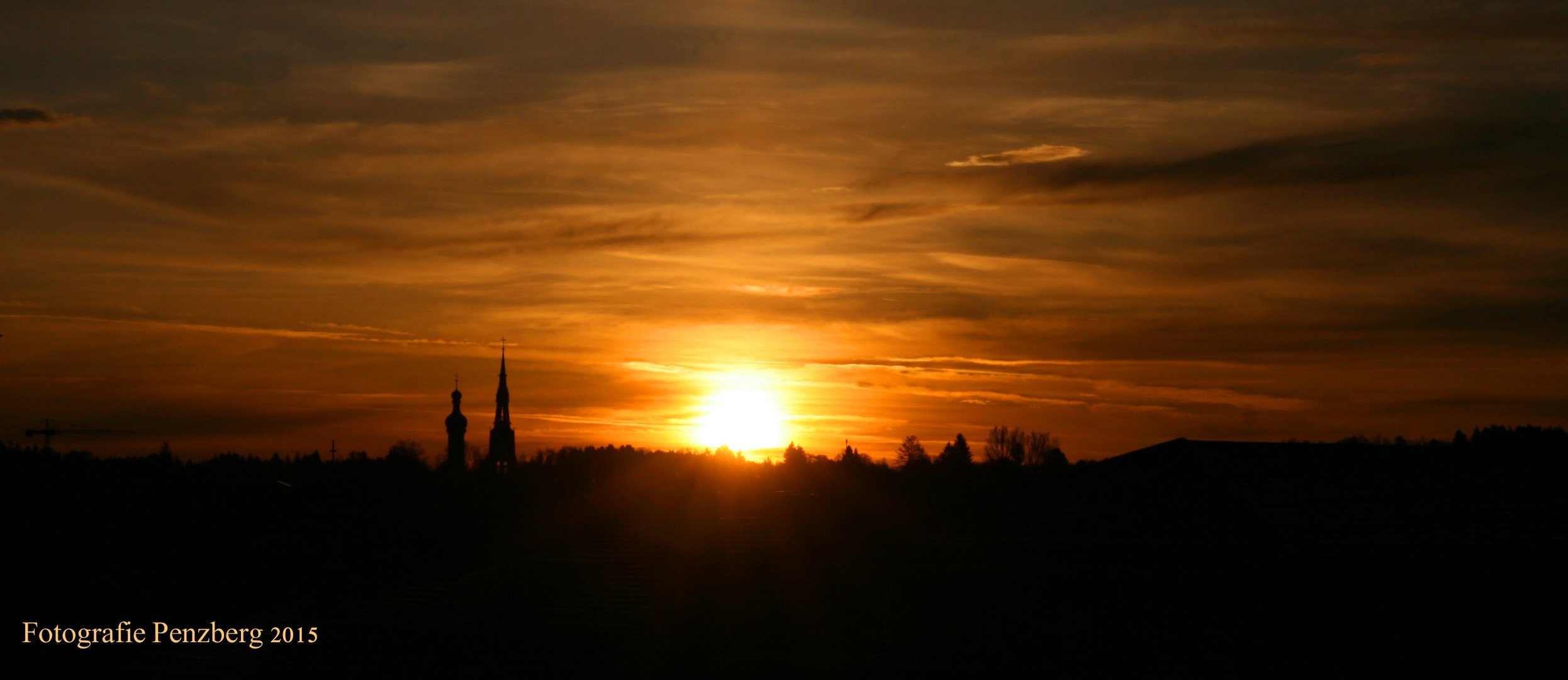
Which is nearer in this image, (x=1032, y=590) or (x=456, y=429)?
(x=1032, y=590)

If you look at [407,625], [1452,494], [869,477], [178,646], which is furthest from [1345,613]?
[869,477]

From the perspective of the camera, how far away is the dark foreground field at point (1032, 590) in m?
30.6

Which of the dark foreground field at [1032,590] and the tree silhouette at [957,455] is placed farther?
the tree silhouette at [957,455]

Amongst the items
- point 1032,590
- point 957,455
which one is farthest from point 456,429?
point 1032,590

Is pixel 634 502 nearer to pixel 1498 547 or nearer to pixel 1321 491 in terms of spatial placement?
pixel 1321 491

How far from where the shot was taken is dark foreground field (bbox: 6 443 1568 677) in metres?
30.6

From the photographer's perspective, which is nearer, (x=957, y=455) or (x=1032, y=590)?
(x=1032, y=590)

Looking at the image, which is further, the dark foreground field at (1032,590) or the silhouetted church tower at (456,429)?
the silhouetted church tower at (456,429)

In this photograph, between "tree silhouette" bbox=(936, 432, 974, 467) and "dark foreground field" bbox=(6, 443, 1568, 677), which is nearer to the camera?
"dark foreground field" bbox=(6, 443, 1568, 677)

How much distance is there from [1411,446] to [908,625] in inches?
728

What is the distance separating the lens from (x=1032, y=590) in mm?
33125

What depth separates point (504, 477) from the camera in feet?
439

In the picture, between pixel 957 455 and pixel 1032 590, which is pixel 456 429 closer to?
pixel 957 455

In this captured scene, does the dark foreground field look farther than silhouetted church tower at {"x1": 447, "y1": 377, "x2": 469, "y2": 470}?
No
